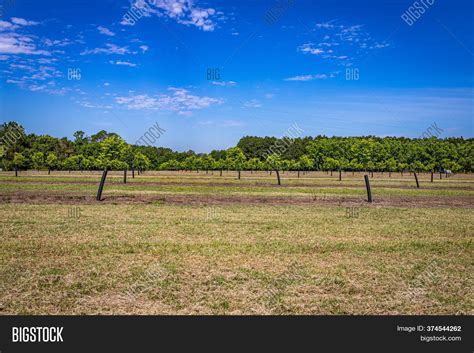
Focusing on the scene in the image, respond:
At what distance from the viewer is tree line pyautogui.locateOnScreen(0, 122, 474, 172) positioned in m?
88.5

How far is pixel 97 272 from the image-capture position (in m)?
7.77

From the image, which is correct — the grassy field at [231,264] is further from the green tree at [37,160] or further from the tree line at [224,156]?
the green tree at [37,160]

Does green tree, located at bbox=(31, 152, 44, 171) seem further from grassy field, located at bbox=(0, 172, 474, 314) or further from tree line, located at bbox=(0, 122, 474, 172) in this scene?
grassy field, located at bbox=(0, 172, 474, 314)

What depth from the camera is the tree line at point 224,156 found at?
8850cm

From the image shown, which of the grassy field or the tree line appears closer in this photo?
the grassy field

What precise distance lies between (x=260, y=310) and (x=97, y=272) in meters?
3.86

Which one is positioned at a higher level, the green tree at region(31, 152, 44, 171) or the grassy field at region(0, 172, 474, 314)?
the green tree at region(31, 152, 44, 171)

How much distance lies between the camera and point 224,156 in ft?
371

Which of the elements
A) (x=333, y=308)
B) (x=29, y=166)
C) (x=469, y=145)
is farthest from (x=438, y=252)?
(x=469, y=145)

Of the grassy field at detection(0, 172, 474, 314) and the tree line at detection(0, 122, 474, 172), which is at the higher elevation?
the tree line at detection(0, 122, 474, 172)

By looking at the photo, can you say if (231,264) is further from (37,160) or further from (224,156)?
(224,156)

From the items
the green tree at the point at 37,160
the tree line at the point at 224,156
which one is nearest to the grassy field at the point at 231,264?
the tree line at the point at 224,156

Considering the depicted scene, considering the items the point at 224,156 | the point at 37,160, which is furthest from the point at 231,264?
the point at 224,156

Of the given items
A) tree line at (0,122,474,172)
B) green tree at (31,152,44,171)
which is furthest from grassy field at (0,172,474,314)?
green tree at (31,152,44,171)
